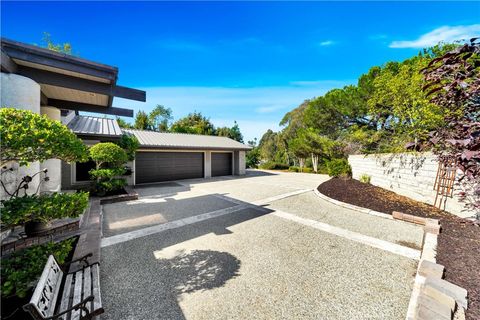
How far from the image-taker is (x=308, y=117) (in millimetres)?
19688

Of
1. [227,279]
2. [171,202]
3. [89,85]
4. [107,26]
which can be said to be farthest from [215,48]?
[227,279]

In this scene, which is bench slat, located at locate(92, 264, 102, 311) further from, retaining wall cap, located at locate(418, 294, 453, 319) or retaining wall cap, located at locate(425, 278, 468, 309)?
retaining wall cap, located at locate(425, 278, 468, 309)

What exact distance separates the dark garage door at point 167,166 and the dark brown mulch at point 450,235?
9603 millimetres

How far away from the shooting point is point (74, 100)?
253 inches

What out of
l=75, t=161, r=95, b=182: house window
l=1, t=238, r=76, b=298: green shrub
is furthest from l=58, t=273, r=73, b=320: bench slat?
l=75, t=161, r=95, b=182: house window

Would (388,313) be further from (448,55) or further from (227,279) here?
(448,55)

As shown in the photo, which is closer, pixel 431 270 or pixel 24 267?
pixel 24 267

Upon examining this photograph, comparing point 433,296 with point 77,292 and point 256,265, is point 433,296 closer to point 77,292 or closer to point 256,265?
point 256,265

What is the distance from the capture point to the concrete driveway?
2.49 m

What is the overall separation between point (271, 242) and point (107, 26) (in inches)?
362

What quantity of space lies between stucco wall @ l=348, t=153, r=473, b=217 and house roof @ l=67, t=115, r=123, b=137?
1333 cm

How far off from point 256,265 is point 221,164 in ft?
44.0

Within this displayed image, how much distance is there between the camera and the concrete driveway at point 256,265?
98.1 inches

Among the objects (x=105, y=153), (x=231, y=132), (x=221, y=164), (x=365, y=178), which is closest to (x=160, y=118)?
(x=231, y=132)
